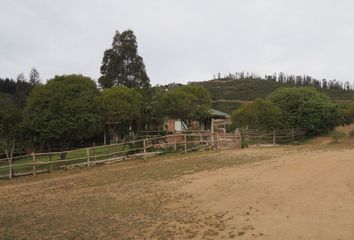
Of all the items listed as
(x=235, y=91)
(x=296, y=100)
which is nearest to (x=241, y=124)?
(x=296, y=100)

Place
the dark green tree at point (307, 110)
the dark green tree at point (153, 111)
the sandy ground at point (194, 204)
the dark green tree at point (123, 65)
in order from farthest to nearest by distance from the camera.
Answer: the dark green tree at point (123, 65)
the dark green tree at point (307, 110)
the dark green tree at point (153, 111)
the sandy ground at point (194, 204)

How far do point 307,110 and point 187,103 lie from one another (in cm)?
1256

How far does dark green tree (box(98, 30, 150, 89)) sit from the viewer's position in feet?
134

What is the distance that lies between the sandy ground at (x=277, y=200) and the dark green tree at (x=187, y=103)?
1392 centimetres

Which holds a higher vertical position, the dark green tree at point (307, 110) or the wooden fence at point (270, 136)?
the dark green tree at point (307, 110)

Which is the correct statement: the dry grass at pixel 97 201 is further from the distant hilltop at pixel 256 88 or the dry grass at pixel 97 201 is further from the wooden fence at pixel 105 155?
the distant hilltop at pixel 256 88

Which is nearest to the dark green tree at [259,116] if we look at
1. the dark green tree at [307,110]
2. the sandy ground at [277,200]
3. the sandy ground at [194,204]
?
the dark green tree at [307,110]

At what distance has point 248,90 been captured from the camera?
319ft

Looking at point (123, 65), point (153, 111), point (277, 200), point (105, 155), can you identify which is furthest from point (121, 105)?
point (277, 200)

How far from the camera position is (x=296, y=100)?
1457 inches

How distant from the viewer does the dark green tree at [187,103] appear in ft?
97.3

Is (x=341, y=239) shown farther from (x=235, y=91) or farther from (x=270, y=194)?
(x=235, y=91)

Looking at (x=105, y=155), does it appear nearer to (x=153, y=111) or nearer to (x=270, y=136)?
(x=153, y=111)

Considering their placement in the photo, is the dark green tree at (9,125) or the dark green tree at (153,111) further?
the dark green tree at (153,111)
